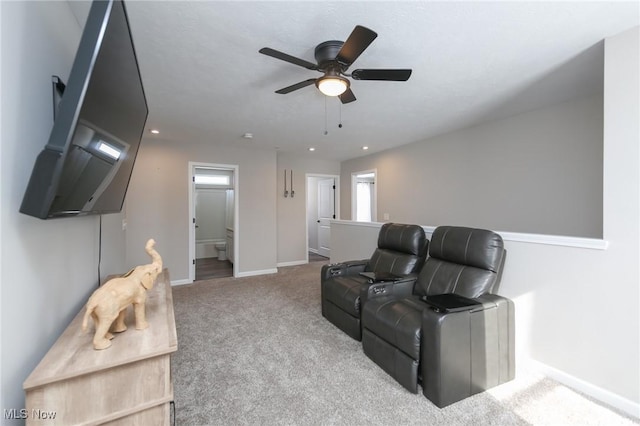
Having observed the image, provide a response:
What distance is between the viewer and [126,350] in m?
1.07

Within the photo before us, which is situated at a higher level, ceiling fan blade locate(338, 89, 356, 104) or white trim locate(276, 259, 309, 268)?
ceiling fan blade locate(338, 89, 356, 104)

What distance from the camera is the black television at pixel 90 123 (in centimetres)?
86

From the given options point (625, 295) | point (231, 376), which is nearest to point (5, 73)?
point (231, 376)

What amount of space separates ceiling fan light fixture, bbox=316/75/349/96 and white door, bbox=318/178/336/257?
16.0 ft

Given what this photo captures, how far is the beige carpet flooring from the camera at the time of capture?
5.42ft

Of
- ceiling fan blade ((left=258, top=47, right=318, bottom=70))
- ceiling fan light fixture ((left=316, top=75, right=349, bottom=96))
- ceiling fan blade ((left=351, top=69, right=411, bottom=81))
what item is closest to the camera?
ceiling fan blade ((left=258, top=47, right=318, bottom=70))

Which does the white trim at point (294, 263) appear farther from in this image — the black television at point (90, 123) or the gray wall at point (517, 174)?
the black television at point (90, 123)

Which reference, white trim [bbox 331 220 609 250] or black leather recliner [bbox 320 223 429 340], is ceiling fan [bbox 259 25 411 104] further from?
black leather recliner [bbox 320 223 429 340]

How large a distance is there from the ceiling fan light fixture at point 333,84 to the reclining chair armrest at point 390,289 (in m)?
1.72

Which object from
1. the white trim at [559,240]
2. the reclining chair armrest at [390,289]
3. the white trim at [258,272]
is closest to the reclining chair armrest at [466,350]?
the white trim at [559,240]

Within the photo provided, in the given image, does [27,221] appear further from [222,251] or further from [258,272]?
[222,251]

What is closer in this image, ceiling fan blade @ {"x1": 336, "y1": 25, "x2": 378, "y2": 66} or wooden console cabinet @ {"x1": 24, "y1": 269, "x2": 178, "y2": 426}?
wooden console cabinet @ {"x1": 24, "y1": 269, "x2": 178, "y2": 426}

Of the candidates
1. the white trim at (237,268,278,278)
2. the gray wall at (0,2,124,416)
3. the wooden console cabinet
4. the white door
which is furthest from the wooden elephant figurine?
the white door

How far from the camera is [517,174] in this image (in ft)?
11.3
